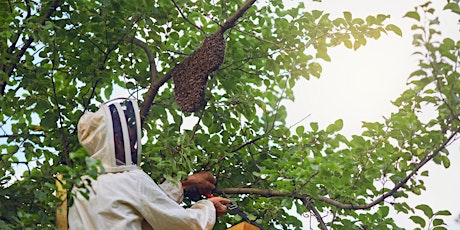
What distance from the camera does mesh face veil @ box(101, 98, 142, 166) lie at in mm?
4324

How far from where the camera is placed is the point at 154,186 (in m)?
4.16

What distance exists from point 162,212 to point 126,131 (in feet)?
1.83

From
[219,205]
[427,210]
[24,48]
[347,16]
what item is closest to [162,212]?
[219,205]

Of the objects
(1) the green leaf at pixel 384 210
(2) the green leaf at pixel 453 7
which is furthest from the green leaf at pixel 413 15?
(1) the green leaf at pixel 384 210

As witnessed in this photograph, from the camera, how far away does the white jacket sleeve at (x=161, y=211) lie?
13.4ft

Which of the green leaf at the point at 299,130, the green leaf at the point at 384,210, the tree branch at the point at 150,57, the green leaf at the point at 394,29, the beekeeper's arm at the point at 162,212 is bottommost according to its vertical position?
the beekeeper's arm at the point at 162,212

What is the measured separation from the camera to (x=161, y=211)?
13.4 ft

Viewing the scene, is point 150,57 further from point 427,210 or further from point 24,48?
point 427,210

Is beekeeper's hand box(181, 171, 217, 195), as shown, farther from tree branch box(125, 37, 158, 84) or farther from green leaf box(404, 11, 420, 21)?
green leaf box(404, 11, 420, 21)

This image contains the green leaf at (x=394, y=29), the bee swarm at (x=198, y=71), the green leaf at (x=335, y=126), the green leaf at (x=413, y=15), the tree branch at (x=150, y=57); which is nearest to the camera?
the green leaf at (x=413, y=15)

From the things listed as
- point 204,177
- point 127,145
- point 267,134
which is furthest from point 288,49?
point 127,145

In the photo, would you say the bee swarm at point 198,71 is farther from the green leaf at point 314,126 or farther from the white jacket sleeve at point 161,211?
the white jacket sleeve at point 161,211

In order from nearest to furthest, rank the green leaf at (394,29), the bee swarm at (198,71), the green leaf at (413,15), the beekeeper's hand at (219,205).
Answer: the green leaf at (413,15), the beekeeper's hand at (219,205), the bee swarm at (198,71), the green leaf at (394,29)

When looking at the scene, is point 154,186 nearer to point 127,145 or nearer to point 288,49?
point 127,145
